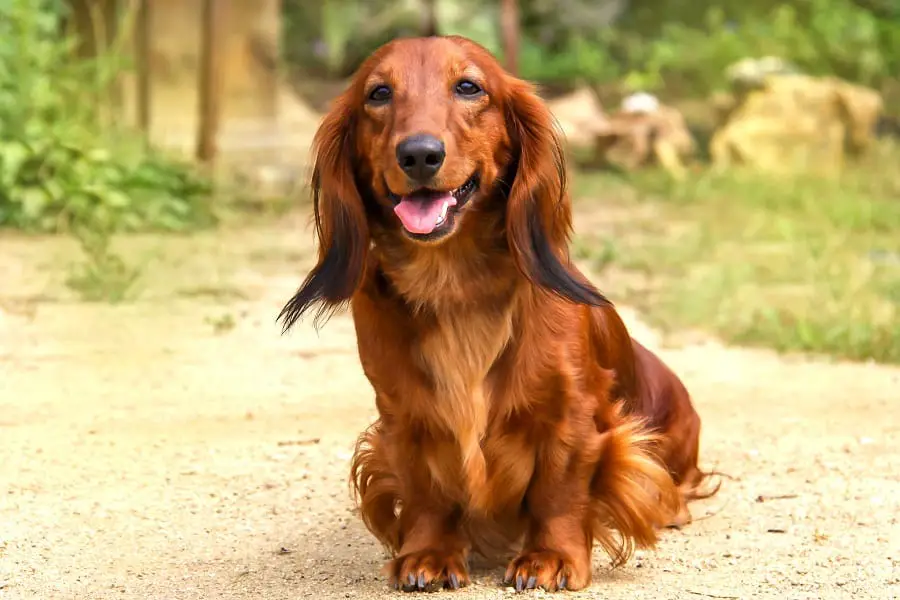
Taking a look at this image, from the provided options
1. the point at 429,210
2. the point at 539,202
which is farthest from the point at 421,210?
the point at 539,202

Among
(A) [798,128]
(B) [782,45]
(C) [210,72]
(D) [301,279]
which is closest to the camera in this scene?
(D) [301,279]

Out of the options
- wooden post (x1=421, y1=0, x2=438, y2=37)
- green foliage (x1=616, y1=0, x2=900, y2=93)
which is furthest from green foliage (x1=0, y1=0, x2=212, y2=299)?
green foliage (x1=616, y1=0, x2=900, y2=93)

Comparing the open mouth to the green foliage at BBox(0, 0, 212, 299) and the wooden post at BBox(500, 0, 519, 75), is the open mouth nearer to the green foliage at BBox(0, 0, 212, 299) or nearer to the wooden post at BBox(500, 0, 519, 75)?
the green foliage at BBox(0, 0, 212, 299)

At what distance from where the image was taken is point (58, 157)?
7.03 m

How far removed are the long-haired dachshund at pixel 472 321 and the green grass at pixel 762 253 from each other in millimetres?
2406

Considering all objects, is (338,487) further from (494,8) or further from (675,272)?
(494,8)

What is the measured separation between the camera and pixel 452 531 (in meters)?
3.17

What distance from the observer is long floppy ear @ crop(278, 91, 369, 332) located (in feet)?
9.94

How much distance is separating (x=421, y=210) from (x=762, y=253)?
444cm

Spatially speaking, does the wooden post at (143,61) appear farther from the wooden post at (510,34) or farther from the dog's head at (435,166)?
the dog's head at (435,166)

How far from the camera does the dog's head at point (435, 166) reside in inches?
115

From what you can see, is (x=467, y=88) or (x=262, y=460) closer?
(x=467, y=88)

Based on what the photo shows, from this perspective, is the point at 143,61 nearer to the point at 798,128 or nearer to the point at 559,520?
the point at 798,128

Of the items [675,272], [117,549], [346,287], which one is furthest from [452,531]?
[675,272]
